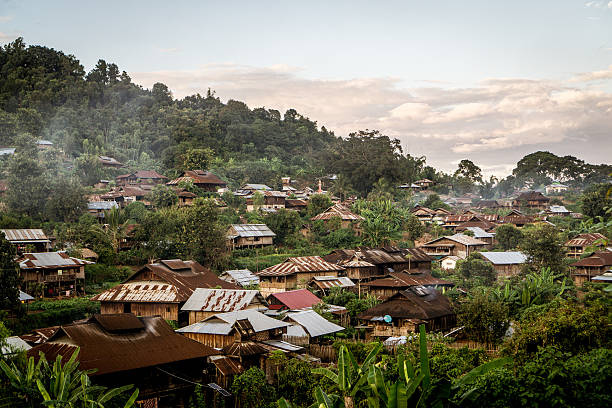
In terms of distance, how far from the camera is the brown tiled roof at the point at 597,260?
3759cm

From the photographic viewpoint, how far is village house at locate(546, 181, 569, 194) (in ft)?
270

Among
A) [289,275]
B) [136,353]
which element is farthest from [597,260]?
[136,353]

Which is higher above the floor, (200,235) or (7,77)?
(7,77)

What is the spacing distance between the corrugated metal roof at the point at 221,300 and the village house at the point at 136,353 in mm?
7309

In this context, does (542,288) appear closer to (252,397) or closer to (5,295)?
(252,397)

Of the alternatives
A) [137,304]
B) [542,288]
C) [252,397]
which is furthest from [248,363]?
[542,288]

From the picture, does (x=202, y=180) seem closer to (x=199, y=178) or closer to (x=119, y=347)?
(x=199, y=178)

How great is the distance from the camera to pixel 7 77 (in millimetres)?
77375

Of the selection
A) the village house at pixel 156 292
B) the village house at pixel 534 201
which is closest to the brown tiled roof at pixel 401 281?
the village house at pixel 156 292

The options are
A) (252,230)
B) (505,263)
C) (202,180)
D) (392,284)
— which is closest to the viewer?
(392,284)

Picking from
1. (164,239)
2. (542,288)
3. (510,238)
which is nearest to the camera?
(542,288)

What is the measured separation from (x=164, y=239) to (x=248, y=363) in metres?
22.7

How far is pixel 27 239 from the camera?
34.9m

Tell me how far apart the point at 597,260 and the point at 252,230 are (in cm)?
2440
